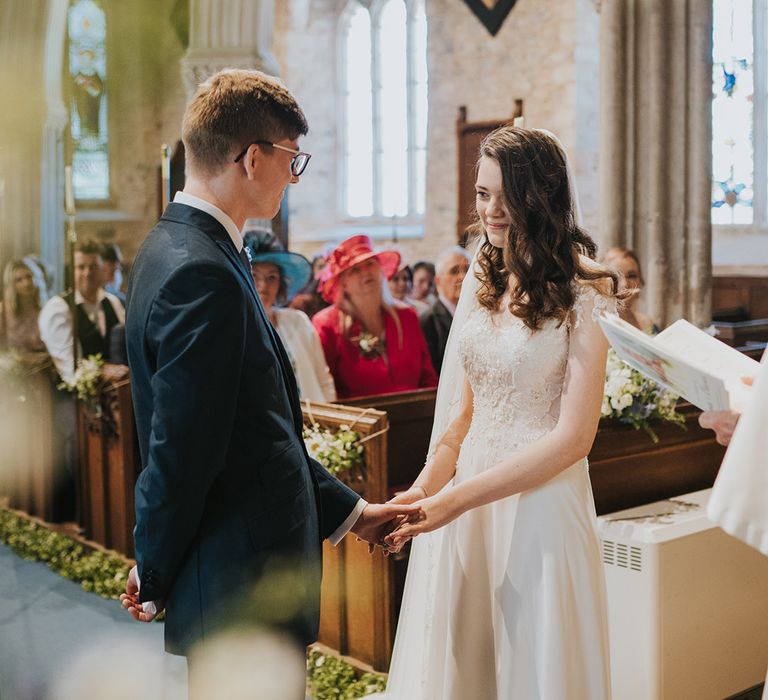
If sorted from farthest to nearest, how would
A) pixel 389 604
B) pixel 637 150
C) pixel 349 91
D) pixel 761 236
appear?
Answer: pixel 349 91
pixel 761 236
pixel 637 150
pixel 389 604

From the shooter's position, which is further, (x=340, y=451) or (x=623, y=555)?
(x=340, y=451)

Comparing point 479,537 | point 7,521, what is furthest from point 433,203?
point 479,537

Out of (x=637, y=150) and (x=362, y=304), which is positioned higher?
(x=637, y=150)

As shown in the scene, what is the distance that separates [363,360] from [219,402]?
121 inches

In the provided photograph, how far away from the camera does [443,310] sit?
5.71 meters

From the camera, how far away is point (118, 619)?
4.55 meters

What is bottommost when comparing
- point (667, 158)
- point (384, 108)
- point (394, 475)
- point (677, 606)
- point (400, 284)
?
point (677, 606)

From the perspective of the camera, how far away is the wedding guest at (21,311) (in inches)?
258

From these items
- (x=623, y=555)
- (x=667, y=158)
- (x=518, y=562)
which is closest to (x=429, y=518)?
(x=518, y=562)

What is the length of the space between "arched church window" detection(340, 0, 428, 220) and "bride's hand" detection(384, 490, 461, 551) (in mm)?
12712

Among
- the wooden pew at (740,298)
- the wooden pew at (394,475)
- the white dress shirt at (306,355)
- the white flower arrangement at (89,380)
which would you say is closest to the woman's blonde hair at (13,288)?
the white flower arrangement at (89,380)

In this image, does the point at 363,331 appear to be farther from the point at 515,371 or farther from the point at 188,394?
the point at 188,394

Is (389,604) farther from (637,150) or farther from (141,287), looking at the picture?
(637,150)

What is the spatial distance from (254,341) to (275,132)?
417 mm
